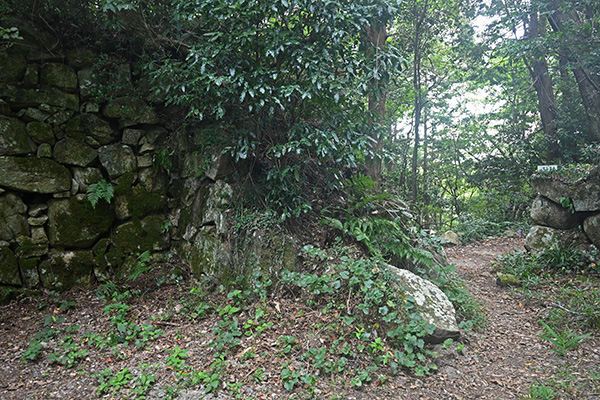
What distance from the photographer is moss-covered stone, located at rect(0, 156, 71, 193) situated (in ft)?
14.1

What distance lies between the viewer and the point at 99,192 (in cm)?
467

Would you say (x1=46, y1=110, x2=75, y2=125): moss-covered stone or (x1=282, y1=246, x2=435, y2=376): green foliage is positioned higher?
(x1=46, y1=110, x2=75, y2=125): moss-covered stone

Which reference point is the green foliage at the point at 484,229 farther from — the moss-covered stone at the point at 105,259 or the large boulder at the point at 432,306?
the moss-covered stone at the point at 105,259

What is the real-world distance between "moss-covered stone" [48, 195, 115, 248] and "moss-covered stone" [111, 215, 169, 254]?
0.23 m

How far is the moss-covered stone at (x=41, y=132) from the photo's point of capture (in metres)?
4.50

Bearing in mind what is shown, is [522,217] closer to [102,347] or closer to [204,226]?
[204,226]

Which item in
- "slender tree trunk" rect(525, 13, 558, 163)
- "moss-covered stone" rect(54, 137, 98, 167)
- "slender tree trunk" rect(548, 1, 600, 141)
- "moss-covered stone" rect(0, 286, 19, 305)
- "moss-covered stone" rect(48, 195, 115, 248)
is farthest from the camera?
"slender tree trunk" rect(525, 13, 558, 163)

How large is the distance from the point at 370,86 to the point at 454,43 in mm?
8199

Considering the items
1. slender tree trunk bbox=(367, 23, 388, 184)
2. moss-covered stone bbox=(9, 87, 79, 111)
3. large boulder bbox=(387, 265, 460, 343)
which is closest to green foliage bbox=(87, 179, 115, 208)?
moss-covered stone bbox=(9, 87, 79, 111)

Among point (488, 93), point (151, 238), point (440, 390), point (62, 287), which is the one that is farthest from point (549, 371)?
point (488, 93)

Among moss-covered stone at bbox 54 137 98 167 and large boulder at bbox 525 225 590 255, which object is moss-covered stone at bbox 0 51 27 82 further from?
large boulder at bbox 525 225 590 255

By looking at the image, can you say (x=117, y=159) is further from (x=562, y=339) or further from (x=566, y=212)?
(x=566, y=212)

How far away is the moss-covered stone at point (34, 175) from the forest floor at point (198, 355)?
1.47 meters

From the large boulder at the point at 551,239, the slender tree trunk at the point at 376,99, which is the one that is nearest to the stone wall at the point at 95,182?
the slender tree trunk at the point at 376,99
